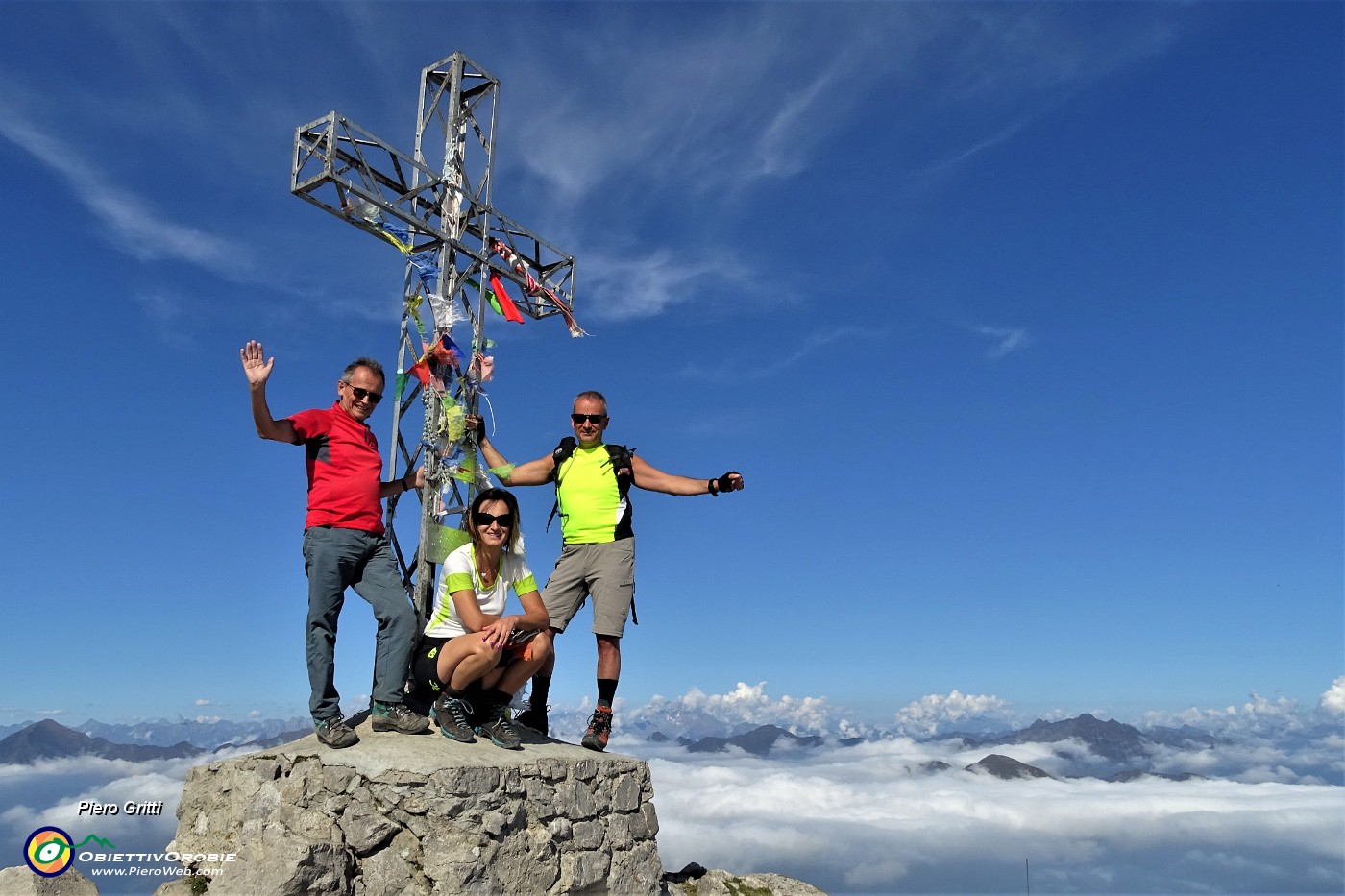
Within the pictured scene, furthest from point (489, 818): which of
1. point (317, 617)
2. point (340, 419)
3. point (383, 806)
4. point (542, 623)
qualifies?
point (340, 419)

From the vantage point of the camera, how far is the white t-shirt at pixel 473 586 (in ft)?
23.4

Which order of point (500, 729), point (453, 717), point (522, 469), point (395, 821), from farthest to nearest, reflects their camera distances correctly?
point (522, 469)
point (500, 729)
point (453, 717)
point (395, 821)

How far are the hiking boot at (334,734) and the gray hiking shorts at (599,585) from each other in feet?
5.90

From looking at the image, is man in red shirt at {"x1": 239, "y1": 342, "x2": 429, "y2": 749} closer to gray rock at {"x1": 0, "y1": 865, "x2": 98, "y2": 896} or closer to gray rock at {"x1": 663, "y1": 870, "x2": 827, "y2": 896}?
gray rock at {"x1": 0, "y1": 865, "x2": 98, "y2": 896}

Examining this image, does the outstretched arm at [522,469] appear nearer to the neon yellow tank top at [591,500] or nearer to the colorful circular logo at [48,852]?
the neon yellow tank top at [591,500]

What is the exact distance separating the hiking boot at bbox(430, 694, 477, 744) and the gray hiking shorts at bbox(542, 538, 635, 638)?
101 centimetres

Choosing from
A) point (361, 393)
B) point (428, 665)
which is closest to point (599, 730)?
point (428, 665)

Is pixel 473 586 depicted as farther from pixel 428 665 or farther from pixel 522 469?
pixel 522 469

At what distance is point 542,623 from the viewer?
23.5 ft

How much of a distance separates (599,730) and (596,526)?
168cm

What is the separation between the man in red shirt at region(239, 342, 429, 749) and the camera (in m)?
7.00

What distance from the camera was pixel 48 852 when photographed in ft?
22.1

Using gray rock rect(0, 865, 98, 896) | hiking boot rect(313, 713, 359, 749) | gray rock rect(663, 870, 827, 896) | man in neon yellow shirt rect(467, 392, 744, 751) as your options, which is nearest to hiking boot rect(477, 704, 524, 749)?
man in neon yellow shirt rect(467, 392, 744, 751)

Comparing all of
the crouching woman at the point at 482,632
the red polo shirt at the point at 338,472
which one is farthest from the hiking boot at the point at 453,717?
the red polo shirt at the point at 338,472
